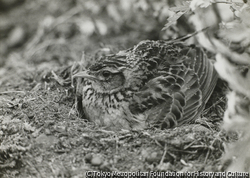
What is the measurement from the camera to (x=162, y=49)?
12.5ft

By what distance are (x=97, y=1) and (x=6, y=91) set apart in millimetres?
1416

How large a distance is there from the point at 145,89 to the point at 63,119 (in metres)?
0.86

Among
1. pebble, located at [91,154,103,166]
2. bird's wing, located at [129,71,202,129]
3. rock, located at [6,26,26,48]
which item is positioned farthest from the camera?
rock, located at [6,26,26,48]

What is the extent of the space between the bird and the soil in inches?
6.4

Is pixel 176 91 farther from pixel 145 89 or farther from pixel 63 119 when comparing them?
pixel 63 119

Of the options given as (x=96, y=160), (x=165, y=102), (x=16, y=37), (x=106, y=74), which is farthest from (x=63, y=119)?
(x=16, y=37)

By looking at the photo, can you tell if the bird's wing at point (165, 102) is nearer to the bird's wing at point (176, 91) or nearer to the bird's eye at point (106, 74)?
the bird's wing at point (176, 91)

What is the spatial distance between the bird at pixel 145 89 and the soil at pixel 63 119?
0.16 metres

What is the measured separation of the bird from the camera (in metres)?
3.36

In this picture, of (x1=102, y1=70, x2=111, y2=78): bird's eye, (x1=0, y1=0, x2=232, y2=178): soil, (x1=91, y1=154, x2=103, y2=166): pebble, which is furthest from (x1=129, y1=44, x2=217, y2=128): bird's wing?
(x1=91, y1=154, x2=103, y2=166): pebble

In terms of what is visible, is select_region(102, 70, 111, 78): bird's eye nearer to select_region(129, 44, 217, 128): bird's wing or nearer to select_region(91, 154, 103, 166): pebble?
select_region(129, 44, 217, 128): bird's wing

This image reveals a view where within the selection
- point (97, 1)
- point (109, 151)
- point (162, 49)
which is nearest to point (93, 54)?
point (97, 1)

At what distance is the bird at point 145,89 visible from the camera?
11.0 feet

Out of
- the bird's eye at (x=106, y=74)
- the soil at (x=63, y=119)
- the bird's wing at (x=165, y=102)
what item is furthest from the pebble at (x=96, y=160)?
the bird's eye at (x=106, y=74)
